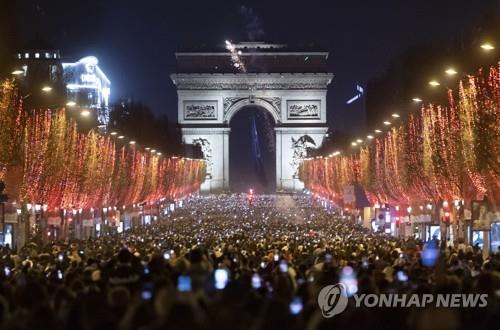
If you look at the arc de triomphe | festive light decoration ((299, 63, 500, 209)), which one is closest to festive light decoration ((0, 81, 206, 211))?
festive light decoration ((299, 63, 500, 209))

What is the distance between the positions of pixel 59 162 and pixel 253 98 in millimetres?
101852

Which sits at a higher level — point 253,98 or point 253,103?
point 253,98

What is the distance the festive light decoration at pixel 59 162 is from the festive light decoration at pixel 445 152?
1361 centimetres

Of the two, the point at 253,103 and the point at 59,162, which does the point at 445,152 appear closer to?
the point at 59,162

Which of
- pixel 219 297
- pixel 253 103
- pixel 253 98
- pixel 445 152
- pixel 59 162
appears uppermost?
pixel 253 98

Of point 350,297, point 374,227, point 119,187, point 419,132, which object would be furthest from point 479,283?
point 119,187

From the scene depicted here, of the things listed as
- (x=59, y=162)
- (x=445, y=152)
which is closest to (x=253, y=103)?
(x=59, y=162)

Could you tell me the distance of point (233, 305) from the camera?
1230 centimetres

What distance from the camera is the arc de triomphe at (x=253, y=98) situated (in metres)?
147

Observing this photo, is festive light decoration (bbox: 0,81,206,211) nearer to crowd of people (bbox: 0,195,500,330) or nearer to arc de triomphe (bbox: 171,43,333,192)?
crowd of people (bbox: 0,195,500,330)

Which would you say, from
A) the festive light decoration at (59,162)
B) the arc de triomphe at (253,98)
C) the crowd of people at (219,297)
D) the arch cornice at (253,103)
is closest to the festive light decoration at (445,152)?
the crowd of people at (219,297)

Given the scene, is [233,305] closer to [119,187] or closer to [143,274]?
[143,274]

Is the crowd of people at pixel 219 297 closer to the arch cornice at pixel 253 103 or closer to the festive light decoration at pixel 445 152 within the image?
the festive light decoration at pixel 445 152

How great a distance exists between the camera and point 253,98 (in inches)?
5925
